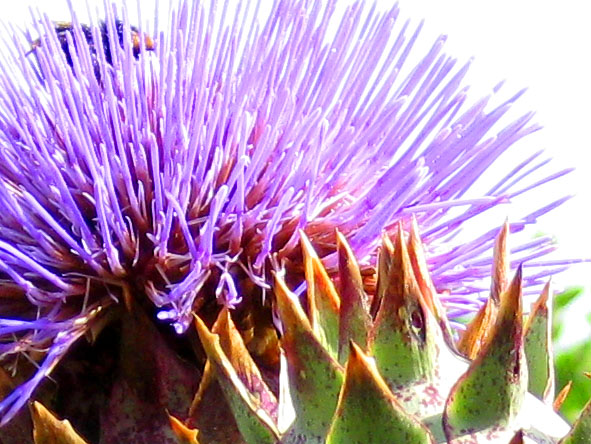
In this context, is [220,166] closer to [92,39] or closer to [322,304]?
[322,304]

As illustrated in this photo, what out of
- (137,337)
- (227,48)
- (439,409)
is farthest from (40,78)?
(439,409)

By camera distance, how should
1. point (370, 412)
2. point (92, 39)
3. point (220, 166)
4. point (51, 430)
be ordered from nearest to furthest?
point (370, 412)
point (51, 430)
point (220, 166)
point (92, 39)

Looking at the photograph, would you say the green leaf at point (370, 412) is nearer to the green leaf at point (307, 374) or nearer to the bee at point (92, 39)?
the green leaf at point (307, 374)

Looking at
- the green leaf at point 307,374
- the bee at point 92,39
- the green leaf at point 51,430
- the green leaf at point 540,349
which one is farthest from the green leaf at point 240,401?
the bee at point 92,39

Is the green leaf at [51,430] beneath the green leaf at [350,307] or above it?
beneath

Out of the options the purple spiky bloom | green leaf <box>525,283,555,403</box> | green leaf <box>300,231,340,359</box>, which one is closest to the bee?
the purple spiky bloom

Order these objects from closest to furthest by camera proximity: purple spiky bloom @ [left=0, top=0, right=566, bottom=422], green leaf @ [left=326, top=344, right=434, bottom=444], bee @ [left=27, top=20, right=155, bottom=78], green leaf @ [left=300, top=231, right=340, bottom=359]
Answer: green leaf @ [left=326, top=344, right=434, bottom=444] → green leaf @ [left=300, top=231, right=340, bottom=359] → purple spiky bloom @ [left=0, top=0, right=566, bottom=422] → bee @ [left=27, top=20, right=155, bottom=78]

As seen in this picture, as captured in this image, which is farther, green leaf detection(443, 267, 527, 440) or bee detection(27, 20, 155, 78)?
bee detection(27, 20, 155, 78)

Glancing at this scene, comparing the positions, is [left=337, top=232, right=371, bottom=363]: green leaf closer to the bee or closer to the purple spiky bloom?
the purple spiky bloom

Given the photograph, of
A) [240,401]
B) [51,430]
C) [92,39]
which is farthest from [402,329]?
[92,39]
